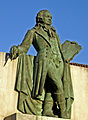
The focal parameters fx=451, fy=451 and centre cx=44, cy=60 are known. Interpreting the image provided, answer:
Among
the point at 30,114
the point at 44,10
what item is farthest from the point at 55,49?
the point at 30,114

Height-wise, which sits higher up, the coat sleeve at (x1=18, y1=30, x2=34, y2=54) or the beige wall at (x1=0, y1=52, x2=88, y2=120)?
the coat sleeve at (x1=18, y1=30, x2=34, y2=54)

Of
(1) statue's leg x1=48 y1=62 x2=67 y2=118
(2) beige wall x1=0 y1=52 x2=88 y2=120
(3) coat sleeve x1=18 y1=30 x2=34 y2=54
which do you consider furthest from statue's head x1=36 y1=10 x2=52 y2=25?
(2) beige wall x1=0 y1=52 x2=88 y2=120

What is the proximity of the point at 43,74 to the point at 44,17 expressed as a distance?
1741 mm

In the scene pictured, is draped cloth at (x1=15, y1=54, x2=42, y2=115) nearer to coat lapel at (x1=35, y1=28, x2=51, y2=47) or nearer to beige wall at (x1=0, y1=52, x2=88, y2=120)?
beige wall at (x1=0, y1=52, x2=88, y2=120)

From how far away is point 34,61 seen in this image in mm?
12922

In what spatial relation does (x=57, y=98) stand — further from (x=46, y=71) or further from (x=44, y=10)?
(x=44, y=10)

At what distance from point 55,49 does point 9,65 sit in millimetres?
1423

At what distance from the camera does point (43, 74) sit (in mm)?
12531

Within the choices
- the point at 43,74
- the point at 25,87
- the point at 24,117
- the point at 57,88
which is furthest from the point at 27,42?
the point at 24,117

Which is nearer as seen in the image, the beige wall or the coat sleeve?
the beige wall

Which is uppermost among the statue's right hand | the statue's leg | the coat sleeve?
the coat sleeve

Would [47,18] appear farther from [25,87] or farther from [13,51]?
[25,87]

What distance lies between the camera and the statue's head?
13.1 metres

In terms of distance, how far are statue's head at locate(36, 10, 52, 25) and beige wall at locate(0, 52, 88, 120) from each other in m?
1.43
